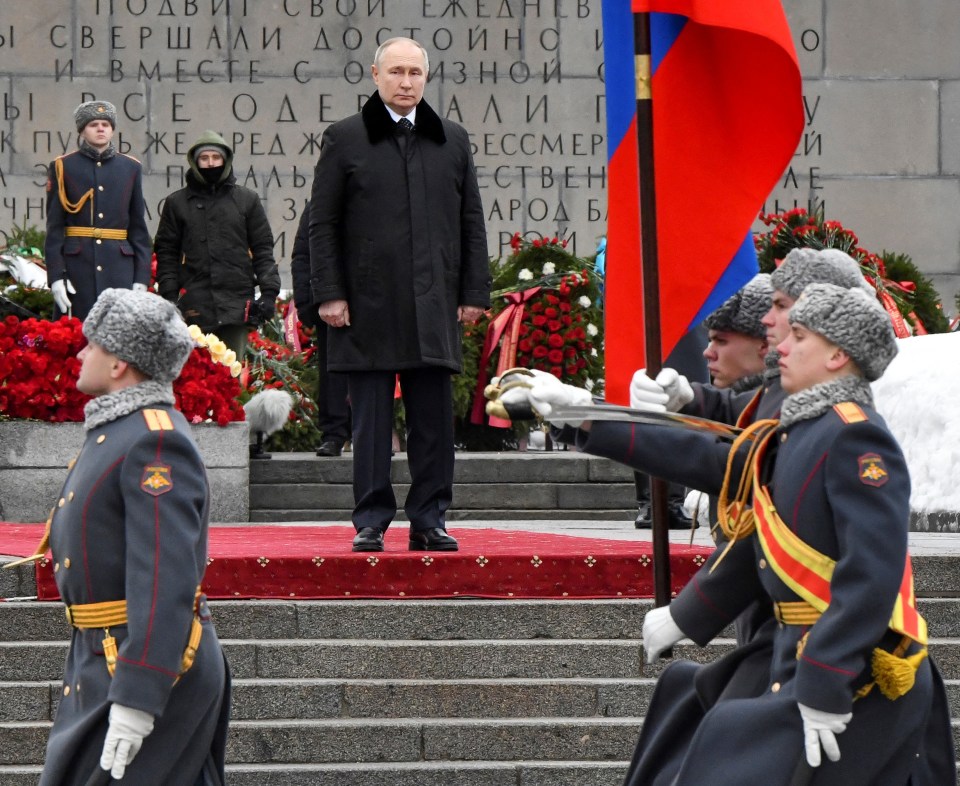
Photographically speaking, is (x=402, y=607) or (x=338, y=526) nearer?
(x=402, y=607)

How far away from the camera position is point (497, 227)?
56.9ft

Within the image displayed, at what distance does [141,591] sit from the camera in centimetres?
407

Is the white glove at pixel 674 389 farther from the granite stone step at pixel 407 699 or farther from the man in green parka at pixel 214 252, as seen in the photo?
the man in green parka at pixel 214 252

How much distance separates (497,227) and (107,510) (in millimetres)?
13296

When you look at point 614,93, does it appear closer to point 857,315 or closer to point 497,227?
point 857,315

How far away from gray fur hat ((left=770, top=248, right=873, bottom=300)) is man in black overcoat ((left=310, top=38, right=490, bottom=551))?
10.4ft

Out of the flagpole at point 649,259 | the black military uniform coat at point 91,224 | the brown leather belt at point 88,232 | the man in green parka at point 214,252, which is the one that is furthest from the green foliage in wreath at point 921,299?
the flagpole at point 649,259

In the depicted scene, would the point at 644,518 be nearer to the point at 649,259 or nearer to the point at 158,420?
the point at 649,259

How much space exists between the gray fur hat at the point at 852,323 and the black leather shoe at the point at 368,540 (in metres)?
3.53

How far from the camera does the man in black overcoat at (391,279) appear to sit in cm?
734

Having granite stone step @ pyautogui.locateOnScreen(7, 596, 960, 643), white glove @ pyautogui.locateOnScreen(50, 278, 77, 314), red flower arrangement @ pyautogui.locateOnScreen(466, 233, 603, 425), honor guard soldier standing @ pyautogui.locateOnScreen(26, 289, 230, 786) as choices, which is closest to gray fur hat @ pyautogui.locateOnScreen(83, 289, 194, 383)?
honor guard soldier standing @ pyautogui.locateOnScreen(26, 289, 230, 786)

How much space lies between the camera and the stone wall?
56.6 ft

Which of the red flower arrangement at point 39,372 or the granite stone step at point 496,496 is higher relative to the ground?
the red flower arrangement at point 39,372

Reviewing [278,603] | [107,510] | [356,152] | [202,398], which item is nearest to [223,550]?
[278,603]
